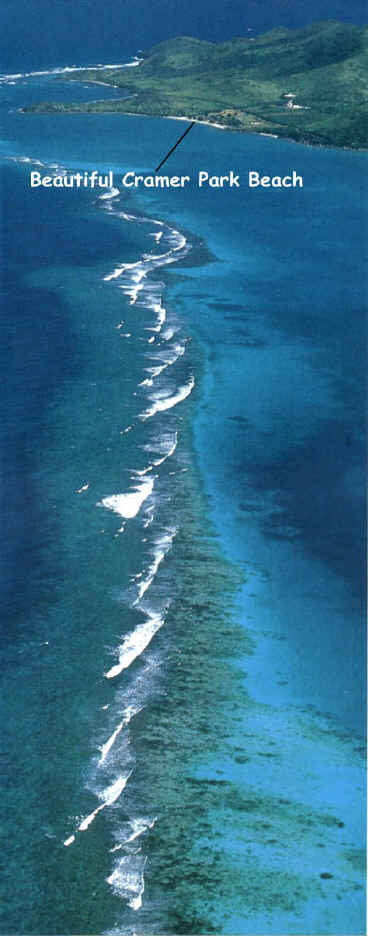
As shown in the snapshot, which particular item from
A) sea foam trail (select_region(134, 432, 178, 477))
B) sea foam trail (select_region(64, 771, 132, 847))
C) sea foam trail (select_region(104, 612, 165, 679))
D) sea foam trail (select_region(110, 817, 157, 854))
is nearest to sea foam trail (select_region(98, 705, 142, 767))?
sea foam trail (select_region(64, 771, 132, 847))

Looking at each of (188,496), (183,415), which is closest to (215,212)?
(183,415)

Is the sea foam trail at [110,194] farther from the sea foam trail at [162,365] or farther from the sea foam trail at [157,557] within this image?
the sea foam trail at [157,557]

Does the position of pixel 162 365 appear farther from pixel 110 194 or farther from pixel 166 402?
pixel 110 194

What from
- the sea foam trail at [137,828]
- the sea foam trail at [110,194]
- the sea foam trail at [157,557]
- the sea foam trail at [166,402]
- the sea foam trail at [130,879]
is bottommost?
the sea foam trail at [130,879]

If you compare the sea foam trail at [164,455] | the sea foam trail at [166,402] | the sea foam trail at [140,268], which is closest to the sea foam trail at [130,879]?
the sea foam trail at [164,455]

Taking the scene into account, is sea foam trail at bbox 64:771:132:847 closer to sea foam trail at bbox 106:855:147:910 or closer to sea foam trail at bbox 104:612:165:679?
sea foam trail at bbox 106:855:147:910
